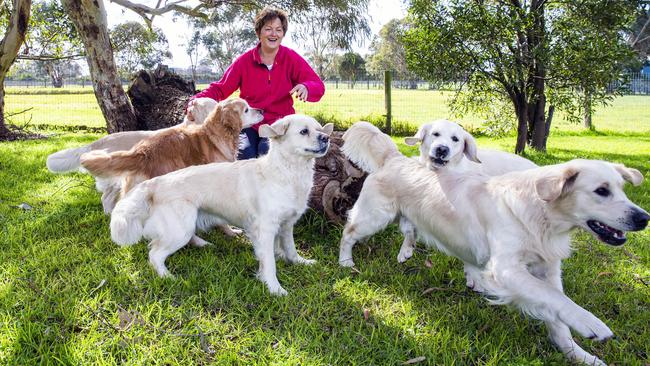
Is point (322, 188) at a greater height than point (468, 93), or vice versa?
point (468, 93)

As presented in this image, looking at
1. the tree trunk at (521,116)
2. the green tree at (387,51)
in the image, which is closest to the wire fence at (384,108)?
the tree trunk at (521,116)

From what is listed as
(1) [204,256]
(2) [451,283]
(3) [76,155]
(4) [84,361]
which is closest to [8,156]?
(3) [76,155]

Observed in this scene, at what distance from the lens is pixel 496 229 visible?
276cm

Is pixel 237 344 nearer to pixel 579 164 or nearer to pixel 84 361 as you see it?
pixel 84 361

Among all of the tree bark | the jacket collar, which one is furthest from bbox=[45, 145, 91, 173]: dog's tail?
the tree bark

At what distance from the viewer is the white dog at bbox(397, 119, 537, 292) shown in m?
4.01

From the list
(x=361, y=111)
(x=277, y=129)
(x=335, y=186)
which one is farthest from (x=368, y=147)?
(x=361, y=111)

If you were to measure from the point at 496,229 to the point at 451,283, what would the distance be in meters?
0.97

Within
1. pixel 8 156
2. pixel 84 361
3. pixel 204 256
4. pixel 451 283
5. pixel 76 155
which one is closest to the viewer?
pixel 84 361

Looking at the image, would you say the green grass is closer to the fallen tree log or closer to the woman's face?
the fallen tree log

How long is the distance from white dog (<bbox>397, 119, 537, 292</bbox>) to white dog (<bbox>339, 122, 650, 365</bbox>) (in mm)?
518

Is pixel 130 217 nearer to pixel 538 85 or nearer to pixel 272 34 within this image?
pixel 272 34

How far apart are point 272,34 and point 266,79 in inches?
22.1

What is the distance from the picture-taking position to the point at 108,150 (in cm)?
485
